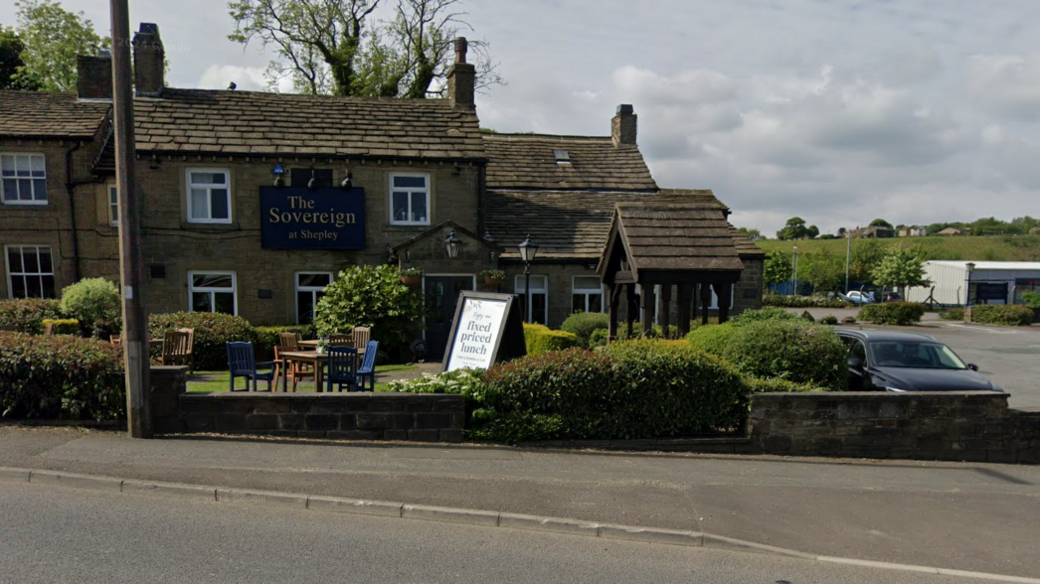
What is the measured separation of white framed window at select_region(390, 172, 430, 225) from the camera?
20.6 m

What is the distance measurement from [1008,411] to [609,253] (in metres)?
7.44

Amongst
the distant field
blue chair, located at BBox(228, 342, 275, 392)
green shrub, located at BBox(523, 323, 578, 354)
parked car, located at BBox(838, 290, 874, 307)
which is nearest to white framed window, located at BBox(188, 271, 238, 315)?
blue chair, located at BBox(228, 342, 275, 392)

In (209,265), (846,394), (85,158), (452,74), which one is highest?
(452,74)

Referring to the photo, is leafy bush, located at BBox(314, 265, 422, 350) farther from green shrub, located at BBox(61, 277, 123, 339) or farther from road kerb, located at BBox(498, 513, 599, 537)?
road kerb, located at BBox(498, 513, 599, 537)

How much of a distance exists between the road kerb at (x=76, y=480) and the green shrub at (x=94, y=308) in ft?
35.7

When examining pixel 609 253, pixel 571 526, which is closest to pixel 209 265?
pixel 609 253

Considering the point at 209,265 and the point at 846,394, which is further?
the point at 209,265

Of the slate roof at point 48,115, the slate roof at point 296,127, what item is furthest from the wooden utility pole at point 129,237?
the slate roof at point 48,115

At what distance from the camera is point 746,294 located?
23797 millimetres

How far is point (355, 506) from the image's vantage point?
6.59 metres

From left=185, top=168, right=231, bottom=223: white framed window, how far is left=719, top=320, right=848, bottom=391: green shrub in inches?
604

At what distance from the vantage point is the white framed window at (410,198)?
2059 centimetres

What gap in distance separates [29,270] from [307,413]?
17402 mm

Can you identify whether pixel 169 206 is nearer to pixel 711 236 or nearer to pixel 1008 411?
pixel 711 236
